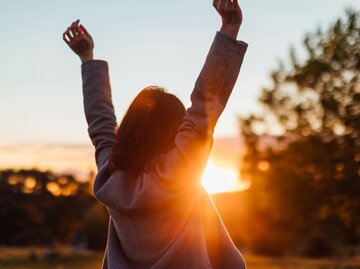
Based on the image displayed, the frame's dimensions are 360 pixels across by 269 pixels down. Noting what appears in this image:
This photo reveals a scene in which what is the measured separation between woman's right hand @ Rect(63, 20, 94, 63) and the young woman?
1.92 feet

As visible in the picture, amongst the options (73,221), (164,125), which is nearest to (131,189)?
(164,125)

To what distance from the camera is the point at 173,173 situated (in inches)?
67.3

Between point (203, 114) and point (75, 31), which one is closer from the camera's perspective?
point (203, 114)

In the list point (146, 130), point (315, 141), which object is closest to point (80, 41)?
A: point (146, 130)

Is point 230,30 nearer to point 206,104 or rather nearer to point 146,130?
point 206,104

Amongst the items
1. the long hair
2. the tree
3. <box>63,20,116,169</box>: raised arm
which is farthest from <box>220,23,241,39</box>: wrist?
the tree

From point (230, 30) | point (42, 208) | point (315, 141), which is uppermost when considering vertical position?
point (230, 30)

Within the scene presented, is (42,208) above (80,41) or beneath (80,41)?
beneath

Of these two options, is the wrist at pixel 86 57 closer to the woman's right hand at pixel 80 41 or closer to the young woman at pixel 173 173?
the woman's right hand at pixel 80 41

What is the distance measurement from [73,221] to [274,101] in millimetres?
41964

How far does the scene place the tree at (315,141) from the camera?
23750 mm

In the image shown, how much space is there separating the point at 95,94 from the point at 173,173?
68 centimetres

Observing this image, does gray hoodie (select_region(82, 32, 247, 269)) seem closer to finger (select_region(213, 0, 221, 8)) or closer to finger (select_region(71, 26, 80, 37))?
finger (select_region(213, 0, 221, 8))

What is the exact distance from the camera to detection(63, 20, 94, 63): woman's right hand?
234 centimetres
